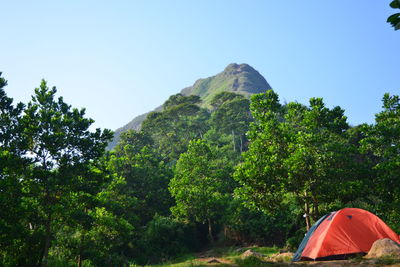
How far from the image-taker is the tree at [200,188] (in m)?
29.9

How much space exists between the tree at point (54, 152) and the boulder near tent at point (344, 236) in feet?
40.0

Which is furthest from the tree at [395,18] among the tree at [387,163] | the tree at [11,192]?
the tree at [387,163]

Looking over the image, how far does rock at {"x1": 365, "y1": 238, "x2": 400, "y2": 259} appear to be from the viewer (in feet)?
35.7

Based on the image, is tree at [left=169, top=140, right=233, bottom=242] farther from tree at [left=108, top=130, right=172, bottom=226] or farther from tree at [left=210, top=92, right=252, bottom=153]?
tree at [left=210, top=92, right=252, bottom=153]

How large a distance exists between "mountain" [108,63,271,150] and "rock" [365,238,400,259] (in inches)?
4854

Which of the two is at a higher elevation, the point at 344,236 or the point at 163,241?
the point at 344,236

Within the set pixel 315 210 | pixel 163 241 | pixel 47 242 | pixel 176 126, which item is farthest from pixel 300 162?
pixel 176 126

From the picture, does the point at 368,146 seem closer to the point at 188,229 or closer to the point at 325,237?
the point at 325,237

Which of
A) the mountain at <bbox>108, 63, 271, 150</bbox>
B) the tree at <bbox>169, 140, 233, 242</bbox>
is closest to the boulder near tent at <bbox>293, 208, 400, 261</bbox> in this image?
the tree at <bbox>169, 140, 233, 242</bbox>

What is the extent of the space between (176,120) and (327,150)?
165 feet

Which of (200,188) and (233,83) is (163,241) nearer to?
(200,188)

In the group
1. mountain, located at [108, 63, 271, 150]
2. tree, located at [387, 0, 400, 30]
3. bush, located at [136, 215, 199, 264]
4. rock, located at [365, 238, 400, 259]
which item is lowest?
bush, located at [136, 215, 199, 264]

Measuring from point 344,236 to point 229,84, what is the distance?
464 feet

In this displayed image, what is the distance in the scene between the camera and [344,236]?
1295 centimetres
